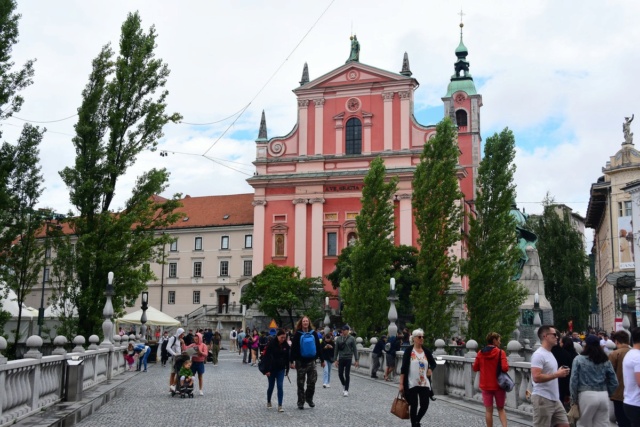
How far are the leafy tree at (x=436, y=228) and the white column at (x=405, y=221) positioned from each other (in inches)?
691

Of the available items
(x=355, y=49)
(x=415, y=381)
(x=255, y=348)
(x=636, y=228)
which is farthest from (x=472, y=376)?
(x=355, y=49)

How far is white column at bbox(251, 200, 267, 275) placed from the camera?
54.6 metres

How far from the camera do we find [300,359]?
14234 millimetres

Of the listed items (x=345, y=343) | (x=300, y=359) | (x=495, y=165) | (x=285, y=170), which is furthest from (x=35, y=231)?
(x=285, y=170)

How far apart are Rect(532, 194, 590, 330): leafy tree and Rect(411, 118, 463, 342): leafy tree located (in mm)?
30933

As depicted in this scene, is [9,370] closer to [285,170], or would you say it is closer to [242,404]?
[242,404]

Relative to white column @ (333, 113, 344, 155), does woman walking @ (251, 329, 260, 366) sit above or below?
below

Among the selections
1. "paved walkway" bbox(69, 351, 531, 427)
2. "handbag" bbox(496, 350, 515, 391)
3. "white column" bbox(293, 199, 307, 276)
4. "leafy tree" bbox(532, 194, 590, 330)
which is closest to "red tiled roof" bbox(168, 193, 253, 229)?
"white column" bbox(293, 199, 307, 276)

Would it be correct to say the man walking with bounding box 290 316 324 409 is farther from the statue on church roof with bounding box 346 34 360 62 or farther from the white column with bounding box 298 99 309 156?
the statue on church roof with bounding box 346 34 360 62

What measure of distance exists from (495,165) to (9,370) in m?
26.0

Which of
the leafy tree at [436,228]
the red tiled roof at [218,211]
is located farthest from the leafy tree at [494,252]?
the red tiled roof at [218,211]

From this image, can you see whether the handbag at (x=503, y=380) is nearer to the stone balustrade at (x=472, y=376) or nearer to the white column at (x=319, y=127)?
the stone balustrade at (x=472, y=376)

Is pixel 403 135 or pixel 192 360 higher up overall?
pixel 403 135

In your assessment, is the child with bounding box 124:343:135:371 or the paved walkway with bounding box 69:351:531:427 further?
the child with bounding box 124:343:135:371
